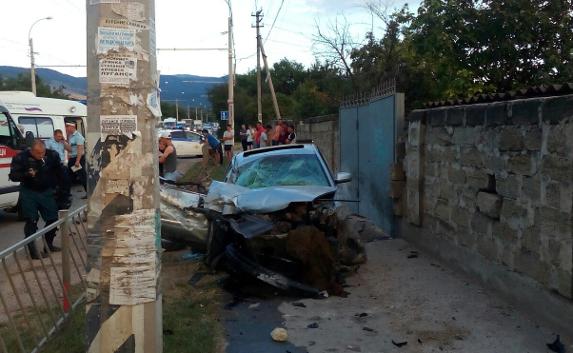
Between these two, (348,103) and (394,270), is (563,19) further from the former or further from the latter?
(394,270)

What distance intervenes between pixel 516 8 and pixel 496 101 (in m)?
8.74

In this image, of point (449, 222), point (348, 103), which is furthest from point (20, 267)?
point (348, 103)

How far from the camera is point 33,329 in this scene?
479 cm

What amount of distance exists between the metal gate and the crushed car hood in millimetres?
1437

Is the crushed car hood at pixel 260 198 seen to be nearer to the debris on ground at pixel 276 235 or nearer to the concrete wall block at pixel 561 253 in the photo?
the debris on ground at pixel 276 235

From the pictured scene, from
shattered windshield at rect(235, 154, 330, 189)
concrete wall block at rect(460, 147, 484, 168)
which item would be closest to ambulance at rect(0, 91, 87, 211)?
shattered windshield at rect(235, 154, 330, 189)

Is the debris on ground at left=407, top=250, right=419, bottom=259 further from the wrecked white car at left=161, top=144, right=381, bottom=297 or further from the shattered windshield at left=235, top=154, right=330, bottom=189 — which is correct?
the shattered windshield at left=235, top=154, right=330, bottom=189

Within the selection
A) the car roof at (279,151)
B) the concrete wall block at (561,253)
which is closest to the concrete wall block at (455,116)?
the car roof at (279,151)

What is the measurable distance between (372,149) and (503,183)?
462 cm

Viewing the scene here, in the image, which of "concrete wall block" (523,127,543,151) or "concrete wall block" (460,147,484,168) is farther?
"concrete wall block" (460,147,484,168)

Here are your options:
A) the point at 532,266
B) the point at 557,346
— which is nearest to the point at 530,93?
the point at 532,266

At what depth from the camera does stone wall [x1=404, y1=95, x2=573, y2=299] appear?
4832 millimetres

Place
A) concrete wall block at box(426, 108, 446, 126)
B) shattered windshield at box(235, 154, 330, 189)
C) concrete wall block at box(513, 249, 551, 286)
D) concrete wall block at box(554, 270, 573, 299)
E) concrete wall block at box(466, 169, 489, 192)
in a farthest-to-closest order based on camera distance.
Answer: shattered windshield at box(235, 154, 330, 189)
concrete wall block at box(426, 108, 446, 126)
concrete wall block at box(466, 169, 489, 192)
concrete wall block at box(513, 249, 551, 286)
concrete wall block at box(554, 270, 573, 299)

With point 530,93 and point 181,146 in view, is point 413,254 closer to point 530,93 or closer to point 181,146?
point 530,93
